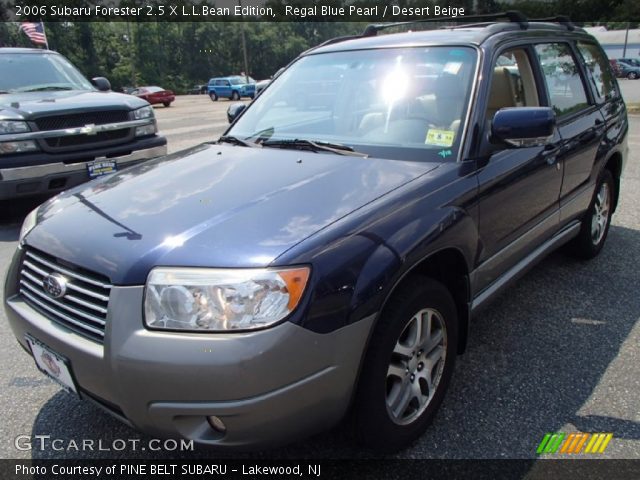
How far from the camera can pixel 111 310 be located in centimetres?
180

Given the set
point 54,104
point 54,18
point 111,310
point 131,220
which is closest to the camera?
point 111,310

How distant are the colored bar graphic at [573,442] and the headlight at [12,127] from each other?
5.57 metres

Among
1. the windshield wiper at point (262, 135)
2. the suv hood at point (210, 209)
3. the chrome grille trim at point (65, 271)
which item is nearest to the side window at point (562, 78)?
the suv hood at point (210, 209)

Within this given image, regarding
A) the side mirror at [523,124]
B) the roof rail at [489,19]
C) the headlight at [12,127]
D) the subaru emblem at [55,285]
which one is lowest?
the subaru emblem at [55,285]

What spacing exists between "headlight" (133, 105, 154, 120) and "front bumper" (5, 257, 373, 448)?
5.06 m

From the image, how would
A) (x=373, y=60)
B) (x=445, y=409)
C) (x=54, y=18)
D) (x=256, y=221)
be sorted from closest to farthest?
(x=256, y=221)
(x=445, y=409)
(x=373, y=60)
(x=54, y=18)

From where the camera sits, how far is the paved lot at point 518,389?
2.30 meters

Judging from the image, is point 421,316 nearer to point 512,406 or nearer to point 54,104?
point 512,406

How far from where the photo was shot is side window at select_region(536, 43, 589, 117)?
338cm

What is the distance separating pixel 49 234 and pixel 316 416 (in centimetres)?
134

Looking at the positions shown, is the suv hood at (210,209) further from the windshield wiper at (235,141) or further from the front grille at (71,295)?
the windshield wiper at (235,141)

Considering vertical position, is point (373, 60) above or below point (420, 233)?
above

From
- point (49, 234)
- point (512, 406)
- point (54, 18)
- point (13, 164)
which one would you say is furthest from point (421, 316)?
point (54, 18)

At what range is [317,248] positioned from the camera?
1797mm
